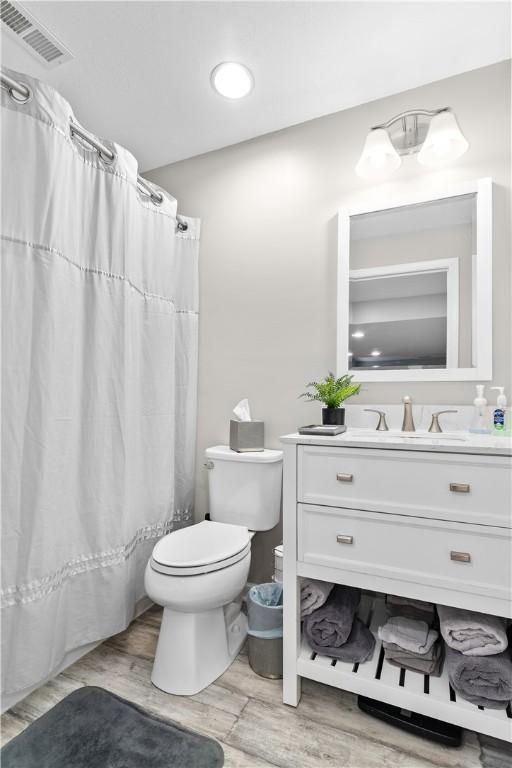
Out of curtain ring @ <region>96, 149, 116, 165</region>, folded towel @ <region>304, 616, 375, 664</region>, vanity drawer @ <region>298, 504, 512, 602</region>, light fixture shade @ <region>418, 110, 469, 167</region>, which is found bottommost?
folded towel @ <region>304, 616, 375, 664</region>

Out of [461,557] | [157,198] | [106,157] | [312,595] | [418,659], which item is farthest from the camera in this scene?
[157,198]

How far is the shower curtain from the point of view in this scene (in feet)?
4.39

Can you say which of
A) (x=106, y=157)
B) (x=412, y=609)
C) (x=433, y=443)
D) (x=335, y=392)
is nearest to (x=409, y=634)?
(x=412, y=609)

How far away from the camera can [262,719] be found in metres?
1.33

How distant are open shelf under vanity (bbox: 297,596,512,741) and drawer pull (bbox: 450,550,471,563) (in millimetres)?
431

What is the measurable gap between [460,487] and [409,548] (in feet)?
0.80

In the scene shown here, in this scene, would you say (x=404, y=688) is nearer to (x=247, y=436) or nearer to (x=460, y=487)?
(x=460, y=487)

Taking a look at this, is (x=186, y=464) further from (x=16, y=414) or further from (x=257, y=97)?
(x=257, y=97)

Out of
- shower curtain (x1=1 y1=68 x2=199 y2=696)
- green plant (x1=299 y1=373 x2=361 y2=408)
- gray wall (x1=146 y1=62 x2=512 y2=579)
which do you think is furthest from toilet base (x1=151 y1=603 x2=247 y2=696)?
green plant (x1=299 y1=373 x2=361 y2=408)

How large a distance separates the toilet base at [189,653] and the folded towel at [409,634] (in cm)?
62

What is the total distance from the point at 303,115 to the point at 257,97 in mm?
249

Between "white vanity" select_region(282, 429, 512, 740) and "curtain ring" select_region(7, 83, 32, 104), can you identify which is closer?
"white vanity" select_region(282, 429, 512, 740)

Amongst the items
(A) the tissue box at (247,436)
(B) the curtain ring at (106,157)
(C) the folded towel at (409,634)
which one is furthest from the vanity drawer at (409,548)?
(B) the curtain ring at (106,157)

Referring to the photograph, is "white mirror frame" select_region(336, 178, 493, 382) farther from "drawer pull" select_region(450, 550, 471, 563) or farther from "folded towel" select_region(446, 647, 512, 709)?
"folded towel" select_region(446, 647, 512, 709)
